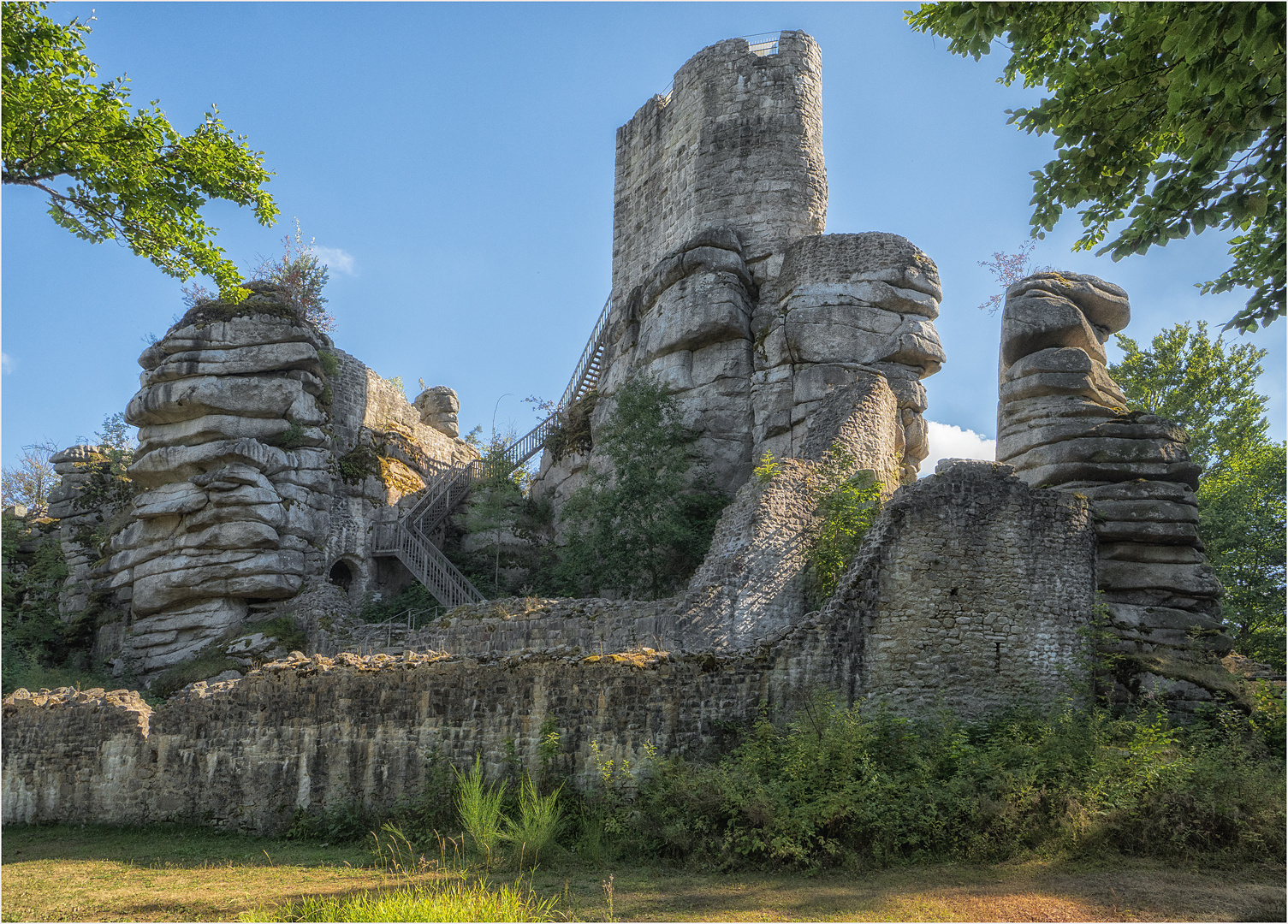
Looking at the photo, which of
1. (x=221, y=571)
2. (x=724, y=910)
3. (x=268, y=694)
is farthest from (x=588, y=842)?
(x=221, y=571)

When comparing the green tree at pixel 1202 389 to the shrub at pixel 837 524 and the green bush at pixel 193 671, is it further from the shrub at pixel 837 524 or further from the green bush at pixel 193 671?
the green bush at pixel 193 671

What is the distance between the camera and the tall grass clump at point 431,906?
Answer: 6.73m

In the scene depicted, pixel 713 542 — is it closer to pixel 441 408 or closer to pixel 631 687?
pixel 631 687

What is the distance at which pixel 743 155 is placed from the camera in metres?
23.4

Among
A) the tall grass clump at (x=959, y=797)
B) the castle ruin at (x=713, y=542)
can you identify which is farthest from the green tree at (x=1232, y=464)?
the tall grass clump at (x=959, y=797)

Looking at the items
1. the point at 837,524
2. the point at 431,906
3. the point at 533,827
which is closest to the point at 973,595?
the point at 837,524

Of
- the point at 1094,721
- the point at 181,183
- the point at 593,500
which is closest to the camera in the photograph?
the point at 1094,721

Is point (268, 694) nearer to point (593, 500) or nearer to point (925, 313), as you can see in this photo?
point (593, 500)

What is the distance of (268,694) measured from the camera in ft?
39.5

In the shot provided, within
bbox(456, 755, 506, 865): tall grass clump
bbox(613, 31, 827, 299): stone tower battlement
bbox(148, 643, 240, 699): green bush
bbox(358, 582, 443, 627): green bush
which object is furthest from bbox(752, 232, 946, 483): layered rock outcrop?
bbox(148, 643, 240, 699): green bush

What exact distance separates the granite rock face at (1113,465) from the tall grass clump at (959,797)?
2553 mm

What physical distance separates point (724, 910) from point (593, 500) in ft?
38.9

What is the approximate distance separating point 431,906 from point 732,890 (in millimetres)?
2637

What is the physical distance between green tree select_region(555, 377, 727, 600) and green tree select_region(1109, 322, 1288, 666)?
884cm
